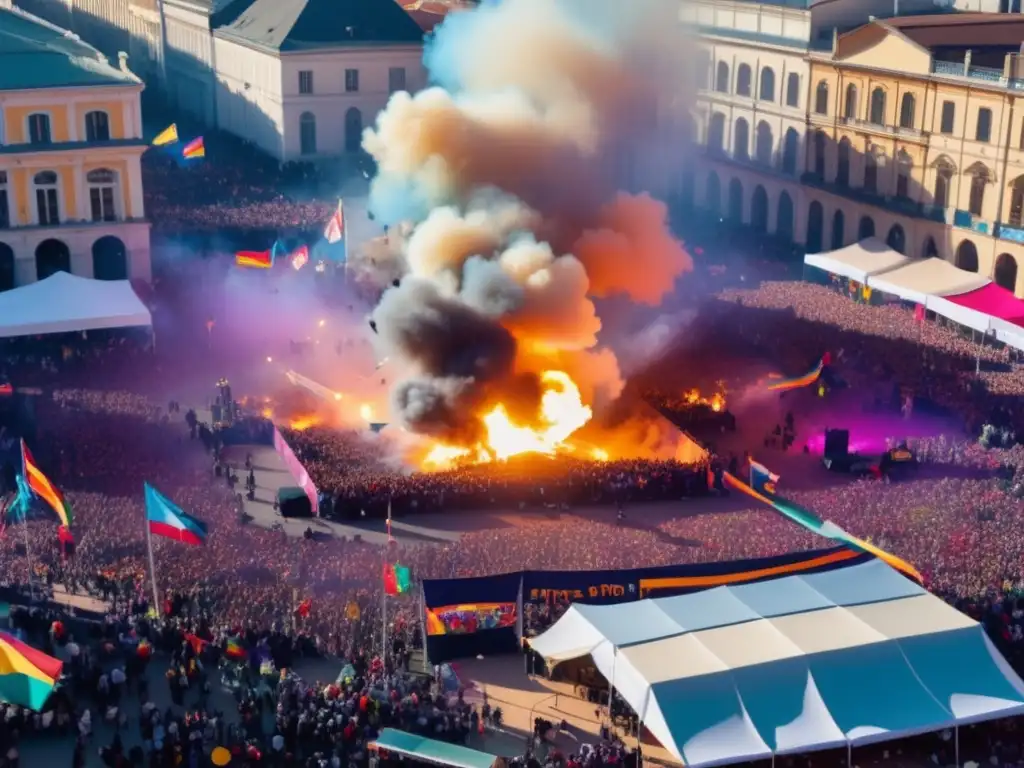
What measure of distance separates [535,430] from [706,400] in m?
6.37

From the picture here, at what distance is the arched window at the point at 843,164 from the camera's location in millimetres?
64625

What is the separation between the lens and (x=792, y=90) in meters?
67.9

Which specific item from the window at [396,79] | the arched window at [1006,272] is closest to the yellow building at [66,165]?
the window at [396,79]

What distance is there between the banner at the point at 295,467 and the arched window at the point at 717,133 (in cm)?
3805

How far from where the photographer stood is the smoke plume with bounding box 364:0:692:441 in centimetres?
4150

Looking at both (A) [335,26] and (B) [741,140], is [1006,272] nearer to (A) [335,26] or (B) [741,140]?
(B) [741,140]

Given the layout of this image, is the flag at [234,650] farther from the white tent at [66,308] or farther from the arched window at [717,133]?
the arched window at [717,133]

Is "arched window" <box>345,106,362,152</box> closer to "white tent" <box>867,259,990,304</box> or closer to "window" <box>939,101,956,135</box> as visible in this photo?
"window" <box>939,101,956,135</box>

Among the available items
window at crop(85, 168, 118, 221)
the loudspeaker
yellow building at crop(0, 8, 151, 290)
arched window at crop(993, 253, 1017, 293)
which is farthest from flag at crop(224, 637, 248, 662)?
arched window at crop(993, 253, 1017, 293)

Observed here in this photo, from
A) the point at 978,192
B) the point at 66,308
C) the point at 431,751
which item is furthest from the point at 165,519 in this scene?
the point at 978,192

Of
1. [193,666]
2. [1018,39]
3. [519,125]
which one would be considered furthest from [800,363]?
[193,666]

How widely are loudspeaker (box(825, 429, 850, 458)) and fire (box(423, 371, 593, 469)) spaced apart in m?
6.66

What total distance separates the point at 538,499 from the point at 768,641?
12.4m

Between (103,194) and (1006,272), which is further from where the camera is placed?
(1006,272)
